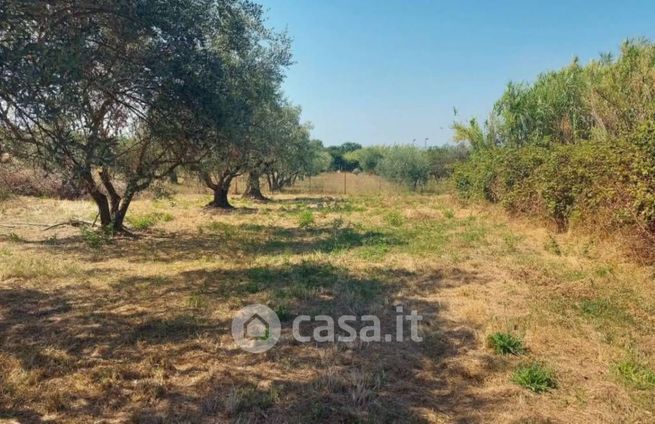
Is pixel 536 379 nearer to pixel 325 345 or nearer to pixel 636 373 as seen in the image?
pixel 636 373

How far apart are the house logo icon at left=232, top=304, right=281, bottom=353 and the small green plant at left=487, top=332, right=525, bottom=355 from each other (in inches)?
89.3

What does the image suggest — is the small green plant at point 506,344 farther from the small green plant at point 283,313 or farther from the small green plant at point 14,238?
the small green plant at point 14,238

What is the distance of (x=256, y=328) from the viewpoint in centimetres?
525

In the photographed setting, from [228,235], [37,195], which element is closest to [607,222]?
[228,235]

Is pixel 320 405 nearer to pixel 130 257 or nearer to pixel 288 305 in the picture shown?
pixel 288 305

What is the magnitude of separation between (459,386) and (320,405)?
1269mm

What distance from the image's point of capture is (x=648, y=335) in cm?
500

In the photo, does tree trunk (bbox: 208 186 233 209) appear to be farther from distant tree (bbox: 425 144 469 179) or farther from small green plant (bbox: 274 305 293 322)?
distant tree (bbox: 425 144 469 179)

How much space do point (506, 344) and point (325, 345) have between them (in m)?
1.85

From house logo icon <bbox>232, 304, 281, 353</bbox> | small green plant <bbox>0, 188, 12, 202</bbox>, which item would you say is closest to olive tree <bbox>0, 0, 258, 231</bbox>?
house logo icon <bbox>232, 304, 281, 353</bbox>

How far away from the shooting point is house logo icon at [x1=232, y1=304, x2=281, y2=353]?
4.75m

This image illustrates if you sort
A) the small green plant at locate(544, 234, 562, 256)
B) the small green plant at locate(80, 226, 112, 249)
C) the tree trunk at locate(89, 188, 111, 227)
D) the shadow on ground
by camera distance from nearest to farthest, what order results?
1. the shadow on ground
2. the small green plant at locate(544, 234, 562, 256)
3. the small green plant at locate(80, 226, 112, 249)
4. the tree trunk at locate(89, 188, 111, 227)

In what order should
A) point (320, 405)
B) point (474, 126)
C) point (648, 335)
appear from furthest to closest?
point (474, 126) → point (648, 335) → point (320, 405)

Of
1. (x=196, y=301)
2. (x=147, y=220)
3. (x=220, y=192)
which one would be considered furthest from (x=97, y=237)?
(x=220, y=192)
